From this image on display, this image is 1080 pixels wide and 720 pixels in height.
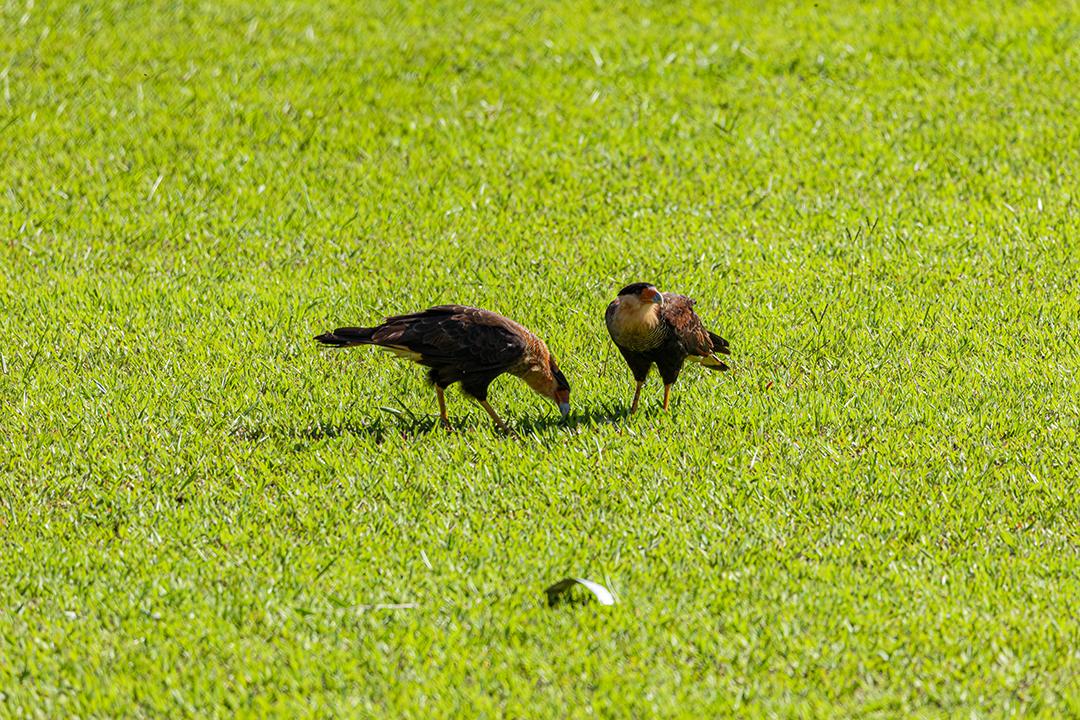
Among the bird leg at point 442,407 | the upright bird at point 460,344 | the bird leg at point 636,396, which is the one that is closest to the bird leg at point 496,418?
the upright bird at point 460,344

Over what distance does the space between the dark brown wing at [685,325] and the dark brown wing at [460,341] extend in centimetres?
72

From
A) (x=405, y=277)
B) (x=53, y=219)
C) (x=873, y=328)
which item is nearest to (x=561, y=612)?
(x=873, y=328)

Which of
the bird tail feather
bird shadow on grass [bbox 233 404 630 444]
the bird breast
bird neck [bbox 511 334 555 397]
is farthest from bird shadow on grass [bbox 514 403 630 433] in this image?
the bird tail feather

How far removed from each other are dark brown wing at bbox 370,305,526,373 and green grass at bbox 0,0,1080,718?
37 cm

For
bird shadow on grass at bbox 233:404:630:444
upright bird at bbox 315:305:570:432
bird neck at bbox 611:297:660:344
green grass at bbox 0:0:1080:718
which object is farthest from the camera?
bird shadow on grass at bbox 233:404:630:444

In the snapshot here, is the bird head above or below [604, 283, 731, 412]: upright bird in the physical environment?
above

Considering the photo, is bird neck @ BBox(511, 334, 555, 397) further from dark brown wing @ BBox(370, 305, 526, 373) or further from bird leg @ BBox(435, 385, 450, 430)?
bird leg @ BBox(435, 385, 450, 430)

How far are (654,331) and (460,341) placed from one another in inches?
36.6

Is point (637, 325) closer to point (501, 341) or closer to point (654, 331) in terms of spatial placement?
point (654, 331)

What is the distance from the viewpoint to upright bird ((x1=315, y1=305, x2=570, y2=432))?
21.6ft

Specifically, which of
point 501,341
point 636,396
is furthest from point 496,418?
point 636,396

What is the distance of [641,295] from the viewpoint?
21.0ft

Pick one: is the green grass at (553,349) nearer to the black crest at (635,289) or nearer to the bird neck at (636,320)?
the bird neck at (636,320)

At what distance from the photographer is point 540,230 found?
967cm
